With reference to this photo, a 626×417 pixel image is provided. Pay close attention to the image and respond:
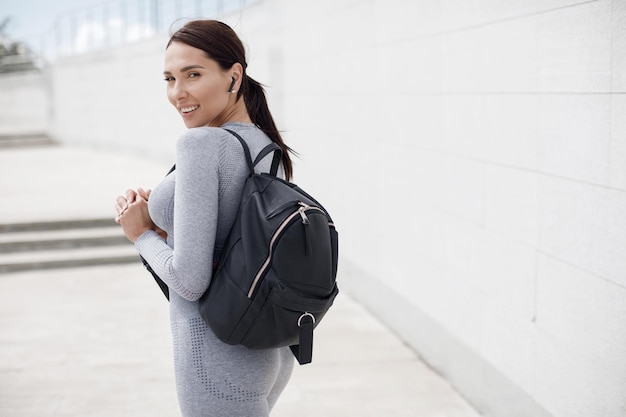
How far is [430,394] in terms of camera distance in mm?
4207

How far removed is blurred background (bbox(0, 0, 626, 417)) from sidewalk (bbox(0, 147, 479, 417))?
23 cm

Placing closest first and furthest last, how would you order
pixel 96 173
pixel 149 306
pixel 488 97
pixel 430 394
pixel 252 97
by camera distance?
1. pixel 252 97
2. pixel 488 97
3. pixel 430 394
4. pixel 149 306
5. pixel 96 173

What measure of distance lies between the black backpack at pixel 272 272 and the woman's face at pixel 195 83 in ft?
0.71

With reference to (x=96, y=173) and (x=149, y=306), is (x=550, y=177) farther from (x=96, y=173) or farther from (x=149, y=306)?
(x=96, y=173)

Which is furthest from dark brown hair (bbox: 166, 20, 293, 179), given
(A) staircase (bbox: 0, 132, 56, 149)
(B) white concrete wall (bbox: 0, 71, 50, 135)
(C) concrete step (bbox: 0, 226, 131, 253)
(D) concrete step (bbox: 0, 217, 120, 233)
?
(B) white concrete wall (bbox: 0, 71, 50, 135)

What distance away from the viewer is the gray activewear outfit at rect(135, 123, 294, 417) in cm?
168

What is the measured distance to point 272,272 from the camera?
1.64 metres

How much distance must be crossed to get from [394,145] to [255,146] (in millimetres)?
3264

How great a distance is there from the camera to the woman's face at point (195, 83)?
71.0 inches

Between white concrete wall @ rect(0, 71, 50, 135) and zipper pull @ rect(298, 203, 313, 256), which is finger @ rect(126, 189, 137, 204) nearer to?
zipper pull @ rect(298, 203, 313, 256)

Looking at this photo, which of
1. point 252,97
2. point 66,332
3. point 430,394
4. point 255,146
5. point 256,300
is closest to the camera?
point 256,300

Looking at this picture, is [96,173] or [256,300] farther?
[96,173]

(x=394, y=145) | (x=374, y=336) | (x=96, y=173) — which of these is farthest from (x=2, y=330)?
(x=96, y=173)

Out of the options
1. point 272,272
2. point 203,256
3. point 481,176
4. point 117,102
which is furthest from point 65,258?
point 117,102
